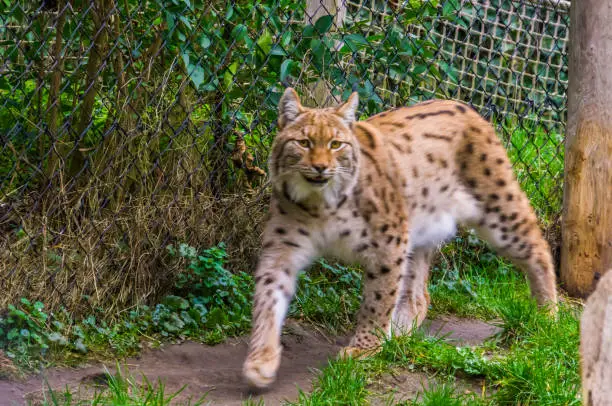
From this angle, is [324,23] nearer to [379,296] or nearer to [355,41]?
[355,41]

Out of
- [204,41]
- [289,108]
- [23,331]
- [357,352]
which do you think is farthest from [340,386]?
[204,41]

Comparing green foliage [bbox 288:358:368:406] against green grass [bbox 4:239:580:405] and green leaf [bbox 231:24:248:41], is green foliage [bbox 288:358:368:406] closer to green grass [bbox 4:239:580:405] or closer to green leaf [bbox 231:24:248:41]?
green grass [bbox 4:239:580:405]

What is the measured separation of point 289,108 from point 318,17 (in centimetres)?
113

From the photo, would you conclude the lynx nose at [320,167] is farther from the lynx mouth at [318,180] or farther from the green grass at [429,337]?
the green grass at [429,337]

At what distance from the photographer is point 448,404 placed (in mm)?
4215

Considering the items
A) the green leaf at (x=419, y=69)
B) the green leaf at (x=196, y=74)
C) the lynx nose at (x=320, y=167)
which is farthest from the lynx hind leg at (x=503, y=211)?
the green leaf at (x=196, y=74)

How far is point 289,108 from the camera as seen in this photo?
16.9 feet

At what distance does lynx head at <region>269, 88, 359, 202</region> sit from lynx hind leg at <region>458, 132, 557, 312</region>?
1020 mm

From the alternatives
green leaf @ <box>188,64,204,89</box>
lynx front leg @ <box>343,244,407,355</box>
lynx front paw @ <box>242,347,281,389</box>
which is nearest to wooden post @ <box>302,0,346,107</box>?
green leaf @ <box>188,64,204,89</box>

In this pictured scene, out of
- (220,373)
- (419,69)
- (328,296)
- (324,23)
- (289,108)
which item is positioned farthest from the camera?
(419,69)

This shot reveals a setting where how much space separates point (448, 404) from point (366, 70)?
2.62 meters

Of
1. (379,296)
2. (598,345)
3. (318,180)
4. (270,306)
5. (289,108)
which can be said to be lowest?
(270,306)

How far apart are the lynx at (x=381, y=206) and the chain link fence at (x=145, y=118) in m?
0.56

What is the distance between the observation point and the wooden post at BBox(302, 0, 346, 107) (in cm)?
600
